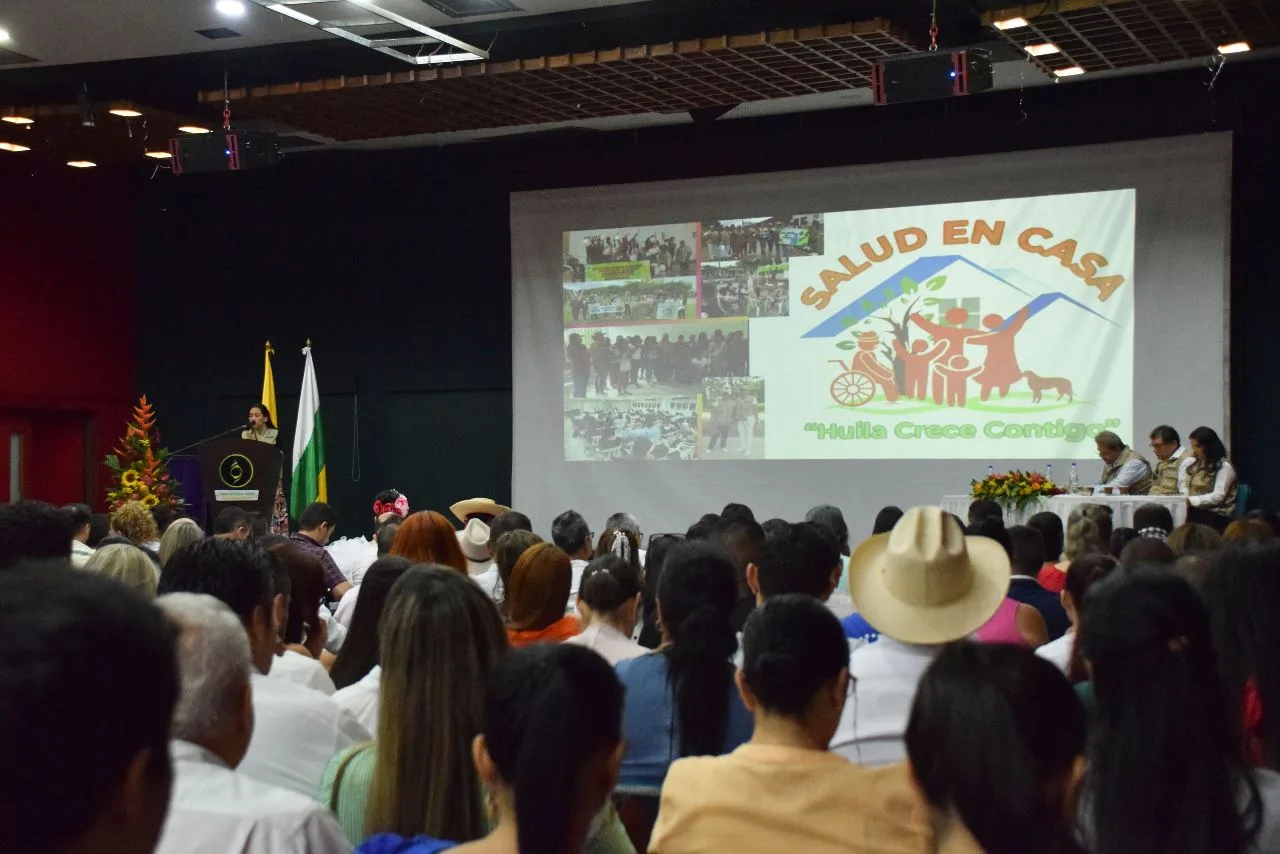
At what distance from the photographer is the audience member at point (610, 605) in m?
3.34

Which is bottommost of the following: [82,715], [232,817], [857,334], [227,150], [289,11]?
[232,817]

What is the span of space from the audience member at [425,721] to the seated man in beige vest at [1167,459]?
25.4ft

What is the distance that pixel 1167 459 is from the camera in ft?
29.8

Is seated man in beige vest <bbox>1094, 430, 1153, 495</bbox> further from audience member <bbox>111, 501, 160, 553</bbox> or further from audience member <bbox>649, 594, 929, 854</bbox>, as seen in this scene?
audience member <bbox>649, 594, 929, 854</bbox>

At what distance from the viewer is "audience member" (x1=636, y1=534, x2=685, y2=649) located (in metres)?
4.12

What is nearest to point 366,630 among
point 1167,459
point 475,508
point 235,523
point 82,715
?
point 82,715

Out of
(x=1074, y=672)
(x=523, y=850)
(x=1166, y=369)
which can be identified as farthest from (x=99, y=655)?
(x=1166, y=369)

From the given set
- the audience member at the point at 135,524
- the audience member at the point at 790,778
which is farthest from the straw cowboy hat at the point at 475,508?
the audience member at the point at 790,778

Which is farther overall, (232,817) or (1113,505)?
(1113,505)

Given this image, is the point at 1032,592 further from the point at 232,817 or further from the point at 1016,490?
the point at 1016,490

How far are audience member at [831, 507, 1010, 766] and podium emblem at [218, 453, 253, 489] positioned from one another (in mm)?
8169

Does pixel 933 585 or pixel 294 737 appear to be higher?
pixel 933 585

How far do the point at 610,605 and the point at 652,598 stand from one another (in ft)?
4.01

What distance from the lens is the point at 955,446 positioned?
10.6 meters
